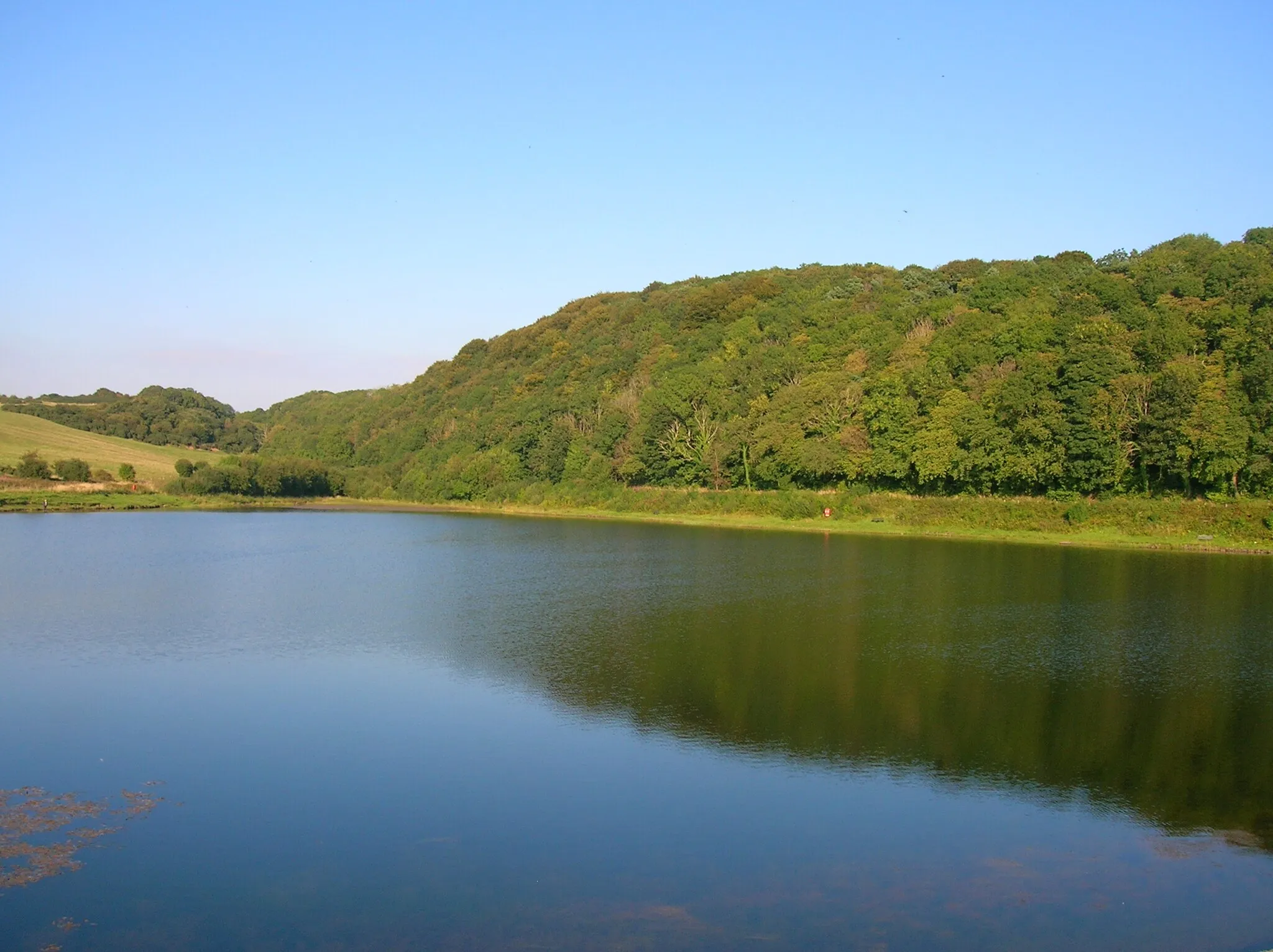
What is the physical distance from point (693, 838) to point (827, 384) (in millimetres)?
52329

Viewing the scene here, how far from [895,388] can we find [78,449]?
71.0 metres

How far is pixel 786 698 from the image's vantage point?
Answer: 61.2ft

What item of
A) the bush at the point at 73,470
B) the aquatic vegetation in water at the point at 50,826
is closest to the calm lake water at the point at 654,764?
the aquatic vegetation in water at the point at 50,826

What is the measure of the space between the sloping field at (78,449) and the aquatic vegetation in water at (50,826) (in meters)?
75.4

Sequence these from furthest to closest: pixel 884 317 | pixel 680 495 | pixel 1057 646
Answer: pixel 884 317
pixel 680 495
pixel 1057 646

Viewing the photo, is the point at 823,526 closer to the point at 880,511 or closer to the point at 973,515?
the point at 880,511

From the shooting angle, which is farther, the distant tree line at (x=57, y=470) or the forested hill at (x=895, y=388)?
the distant tree line at (x=57, y=470)

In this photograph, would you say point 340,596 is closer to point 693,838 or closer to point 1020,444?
point 693,838

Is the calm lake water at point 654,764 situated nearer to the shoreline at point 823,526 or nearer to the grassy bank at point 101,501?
the shoreline at point 823,526

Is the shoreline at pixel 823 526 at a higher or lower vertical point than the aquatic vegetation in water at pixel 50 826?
higher

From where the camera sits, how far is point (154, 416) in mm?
125938

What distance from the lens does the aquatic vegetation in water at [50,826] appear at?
36.2ft

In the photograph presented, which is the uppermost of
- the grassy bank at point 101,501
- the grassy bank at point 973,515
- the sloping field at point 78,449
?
the sloping field at point 78,449

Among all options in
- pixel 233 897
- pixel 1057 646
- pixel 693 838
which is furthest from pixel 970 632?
pixel 233 897
